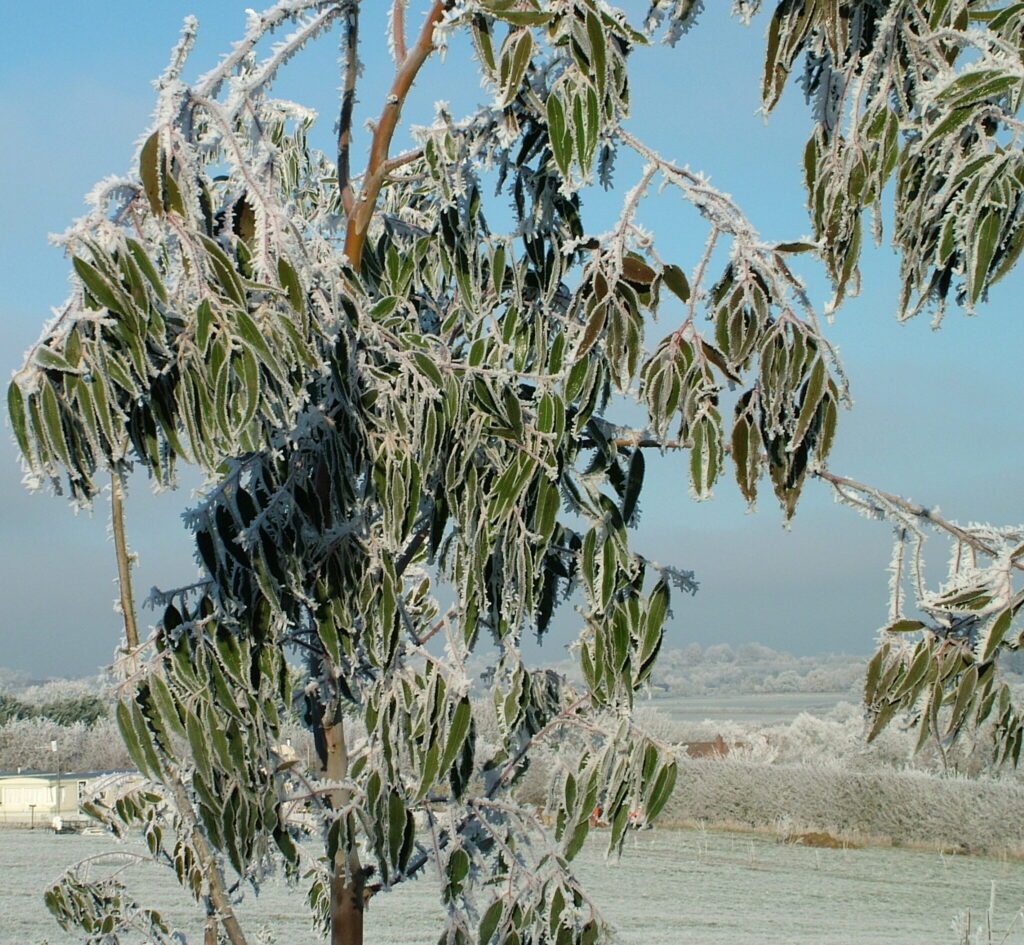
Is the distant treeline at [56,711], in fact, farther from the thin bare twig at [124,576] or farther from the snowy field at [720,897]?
the thin bare twig at [124,576]

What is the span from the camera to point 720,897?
13.6m

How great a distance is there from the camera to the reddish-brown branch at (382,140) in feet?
7.14

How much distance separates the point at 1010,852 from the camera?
53.3 feet

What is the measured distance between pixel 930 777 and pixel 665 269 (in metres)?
Result: 18.2

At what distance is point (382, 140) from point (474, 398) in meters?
0.70

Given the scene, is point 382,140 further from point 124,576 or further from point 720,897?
point 720,897

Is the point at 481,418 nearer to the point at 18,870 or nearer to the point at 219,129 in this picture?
the point at 219,129

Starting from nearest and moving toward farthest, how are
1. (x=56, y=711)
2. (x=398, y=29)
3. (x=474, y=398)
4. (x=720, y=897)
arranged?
(x=474, y=398), (x=398, y=29), (x=720, y=897), (x=56, y=711)

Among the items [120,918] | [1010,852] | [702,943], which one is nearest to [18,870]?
[702,943]

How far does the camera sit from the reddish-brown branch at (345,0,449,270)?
2178 millimetres

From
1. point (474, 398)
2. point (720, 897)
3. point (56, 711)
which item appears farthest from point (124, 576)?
point (56, 711)

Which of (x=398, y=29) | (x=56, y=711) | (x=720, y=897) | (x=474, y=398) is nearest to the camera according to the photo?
(x=474, y=398)

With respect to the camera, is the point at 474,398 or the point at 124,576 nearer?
the point at 474,398

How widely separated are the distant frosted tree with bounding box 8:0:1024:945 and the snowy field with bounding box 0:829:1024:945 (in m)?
8.02
